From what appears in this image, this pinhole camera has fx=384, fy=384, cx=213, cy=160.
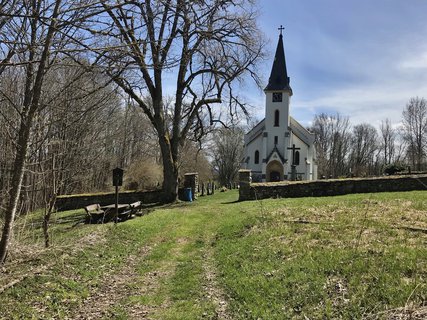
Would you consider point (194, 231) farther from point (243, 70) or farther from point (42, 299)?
point (243, 70)

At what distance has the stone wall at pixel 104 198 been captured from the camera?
71.5 ft

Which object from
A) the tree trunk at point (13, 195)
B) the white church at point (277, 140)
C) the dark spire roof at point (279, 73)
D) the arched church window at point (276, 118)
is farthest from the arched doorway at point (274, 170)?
the tree trunk at point (13, 195)

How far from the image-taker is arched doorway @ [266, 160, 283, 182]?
161ft

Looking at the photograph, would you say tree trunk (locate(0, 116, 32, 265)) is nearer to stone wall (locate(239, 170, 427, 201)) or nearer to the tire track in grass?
the tire track in grass

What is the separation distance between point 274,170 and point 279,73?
1307 centimetres

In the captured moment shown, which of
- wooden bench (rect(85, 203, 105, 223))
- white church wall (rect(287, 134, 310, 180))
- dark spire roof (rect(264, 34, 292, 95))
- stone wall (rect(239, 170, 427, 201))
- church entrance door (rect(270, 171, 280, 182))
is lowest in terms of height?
wooden bench (rect(85, 203, 105, 223))

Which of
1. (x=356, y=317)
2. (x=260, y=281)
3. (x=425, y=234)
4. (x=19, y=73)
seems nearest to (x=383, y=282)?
(x=356, y=317)

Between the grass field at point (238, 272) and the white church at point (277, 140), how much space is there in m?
37.9

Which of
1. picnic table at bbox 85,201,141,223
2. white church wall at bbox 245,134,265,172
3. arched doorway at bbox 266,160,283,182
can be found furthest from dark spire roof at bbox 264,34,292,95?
picnic table at bbox 85,201,141,223

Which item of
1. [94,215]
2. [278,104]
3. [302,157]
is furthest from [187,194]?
[278,104]

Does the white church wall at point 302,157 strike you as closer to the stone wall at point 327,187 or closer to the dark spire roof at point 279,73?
the dark spire roof at point 279,73

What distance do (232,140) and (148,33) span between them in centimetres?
5590

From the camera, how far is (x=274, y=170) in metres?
49.7

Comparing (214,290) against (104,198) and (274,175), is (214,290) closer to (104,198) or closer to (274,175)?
(104,198)
